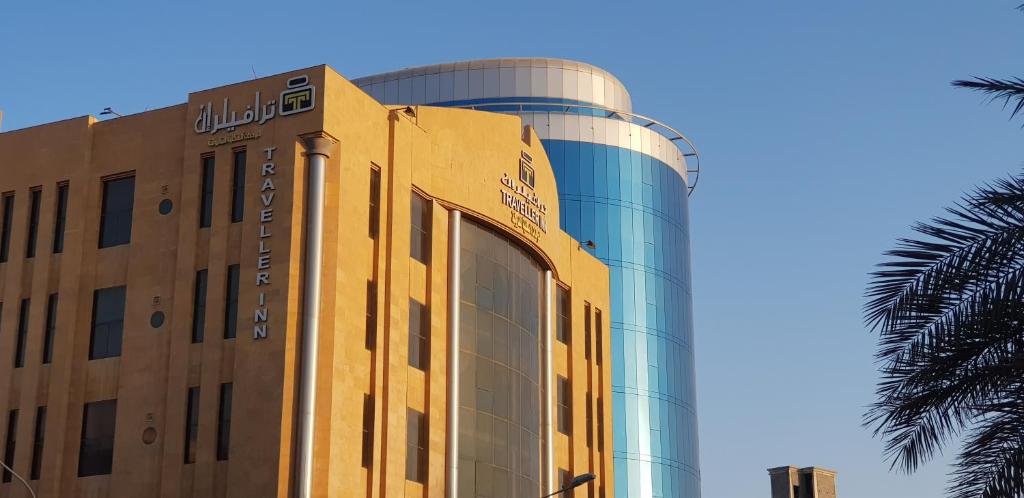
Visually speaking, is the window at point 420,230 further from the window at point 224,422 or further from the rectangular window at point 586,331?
the rectangular window at point 586,331

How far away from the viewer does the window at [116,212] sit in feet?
141

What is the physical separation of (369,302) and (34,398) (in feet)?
36.2

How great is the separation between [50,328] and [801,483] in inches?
2828

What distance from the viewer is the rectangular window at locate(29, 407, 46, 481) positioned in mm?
41281

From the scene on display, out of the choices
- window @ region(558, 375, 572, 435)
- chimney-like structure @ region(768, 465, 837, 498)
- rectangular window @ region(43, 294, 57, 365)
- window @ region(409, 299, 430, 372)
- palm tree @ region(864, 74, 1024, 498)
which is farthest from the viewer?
chimney-like structure @ region(768, 465, 837, 498)

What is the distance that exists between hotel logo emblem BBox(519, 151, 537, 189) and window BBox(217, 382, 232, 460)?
16706 millimetres

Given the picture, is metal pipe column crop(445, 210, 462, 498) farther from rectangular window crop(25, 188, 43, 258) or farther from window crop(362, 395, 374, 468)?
rectangular window crop(25, 188, 43, 258)

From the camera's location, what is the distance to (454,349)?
45500 millimetres

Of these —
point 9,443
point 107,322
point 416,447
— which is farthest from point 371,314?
point 9,443

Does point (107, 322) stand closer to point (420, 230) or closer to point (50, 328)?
point (50, 328)

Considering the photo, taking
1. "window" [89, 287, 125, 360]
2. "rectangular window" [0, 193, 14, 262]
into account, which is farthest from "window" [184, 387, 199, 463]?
"rectangular window" [0, 193, 14, 262]

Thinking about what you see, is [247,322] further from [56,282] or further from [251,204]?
[56,282]

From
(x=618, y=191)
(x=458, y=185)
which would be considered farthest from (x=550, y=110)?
(x=458, y=185)

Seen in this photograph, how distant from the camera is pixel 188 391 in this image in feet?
130
